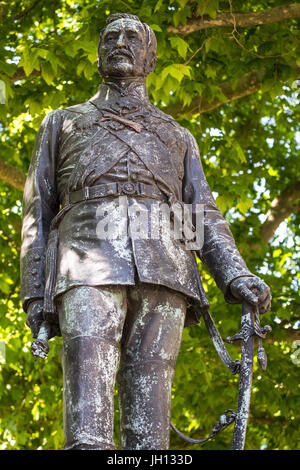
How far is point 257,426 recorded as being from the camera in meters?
12.9

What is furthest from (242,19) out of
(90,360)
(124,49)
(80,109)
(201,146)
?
(90,360)

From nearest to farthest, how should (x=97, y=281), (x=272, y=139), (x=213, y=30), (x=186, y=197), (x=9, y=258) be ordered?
(x=97, y=281) < (x=186, y=197) < (x=213, y=30) < (x=9, y=258) < (x=272, y=139)

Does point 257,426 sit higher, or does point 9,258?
point 9,258

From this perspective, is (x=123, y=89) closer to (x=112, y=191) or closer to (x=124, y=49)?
(x=124, y=49)

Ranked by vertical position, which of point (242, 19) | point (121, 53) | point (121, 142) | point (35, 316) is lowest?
point (35, 316)

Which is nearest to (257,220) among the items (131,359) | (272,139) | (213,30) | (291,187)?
(291,187)

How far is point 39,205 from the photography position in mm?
5875

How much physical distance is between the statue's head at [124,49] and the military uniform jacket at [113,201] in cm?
12

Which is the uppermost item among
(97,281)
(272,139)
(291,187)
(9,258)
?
(272,139)

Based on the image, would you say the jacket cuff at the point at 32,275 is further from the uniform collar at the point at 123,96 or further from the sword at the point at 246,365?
the sword at the point at 246,365

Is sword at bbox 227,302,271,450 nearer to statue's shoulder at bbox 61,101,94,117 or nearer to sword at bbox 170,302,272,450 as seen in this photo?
sword at bbox 170,302,272,450

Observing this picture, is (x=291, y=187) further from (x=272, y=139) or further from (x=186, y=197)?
(x=186, y=197)

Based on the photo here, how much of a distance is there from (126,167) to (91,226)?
0.39 m

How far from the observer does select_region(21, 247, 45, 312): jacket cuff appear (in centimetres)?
560
